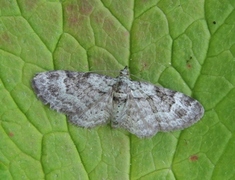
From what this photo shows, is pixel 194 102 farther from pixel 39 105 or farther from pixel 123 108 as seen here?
pixel 39 105

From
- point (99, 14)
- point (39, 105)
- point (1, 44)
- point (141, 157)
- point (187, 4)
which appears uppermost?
point (187, 4)

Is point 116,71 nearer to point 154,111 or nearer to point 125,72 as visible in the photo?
point 125,72

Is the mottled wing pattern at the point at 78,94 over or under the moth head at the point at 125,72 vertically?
under

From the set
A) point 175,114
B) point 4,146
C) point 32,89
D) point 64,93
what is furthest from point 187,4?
point 4,146
